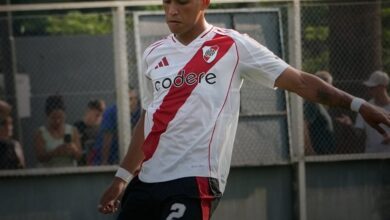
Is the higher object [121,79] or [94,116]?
[121,79]

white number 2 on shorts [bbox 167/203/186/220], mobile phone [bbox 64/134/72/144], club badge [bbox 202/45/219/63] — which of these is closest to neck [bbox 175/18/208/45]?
club badge [bbox 202/45/219/63]

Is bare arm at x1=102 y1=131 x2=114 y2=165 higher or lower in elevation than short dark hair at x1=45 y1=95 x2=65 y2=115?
lower

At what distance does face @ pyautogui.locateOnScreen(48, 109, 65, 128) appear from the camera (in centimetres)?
1002

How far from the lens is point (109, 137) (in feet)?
32.8

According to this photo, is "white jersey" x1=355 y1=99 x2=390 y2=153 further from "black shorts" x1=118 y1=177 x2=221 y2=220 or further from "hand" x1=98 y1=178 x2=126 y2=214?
"black shorts" x1=118 y1=177 x2=221 y2=220

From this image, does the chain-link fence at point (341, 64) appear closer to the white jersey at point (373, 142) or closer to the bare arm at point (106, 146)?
the white jersey at point (373, 142)

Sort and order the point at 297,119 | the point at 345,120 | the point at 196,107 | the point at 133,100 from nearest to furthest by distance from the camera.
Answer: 1. the point at 196,107
2. the point at 133,100
3. the point at 297,119
4. the point at 345,120

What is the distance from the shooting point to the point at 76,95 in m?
10.1

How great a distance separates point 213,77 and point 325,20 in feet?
17.1

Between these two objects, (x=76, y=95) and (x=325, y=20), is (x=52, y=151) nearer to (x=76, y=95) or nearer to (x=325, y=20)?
(x=76, y=95)

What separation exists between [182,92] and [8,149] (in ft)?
16.6

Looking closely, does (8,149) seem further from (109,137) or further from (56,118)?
(109,137)

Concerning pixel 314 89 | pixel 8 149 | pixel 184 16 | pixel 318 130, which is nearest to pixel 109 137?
pixel 8 149

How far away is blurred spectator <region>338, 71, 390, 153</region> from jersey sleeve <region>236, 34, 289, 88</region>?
5.04 m
